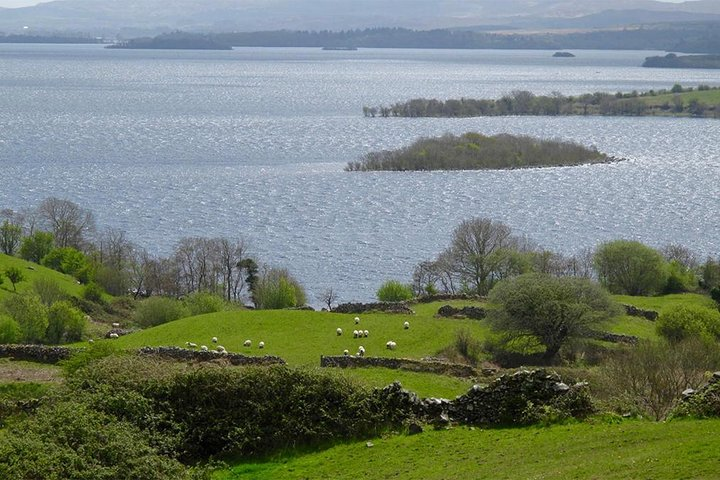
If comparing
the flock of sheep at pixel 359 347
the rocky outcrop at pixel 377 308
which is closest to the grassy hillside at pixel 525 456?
the flock of sheep at pixel 359 347

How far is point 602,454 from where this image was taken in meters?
22.7

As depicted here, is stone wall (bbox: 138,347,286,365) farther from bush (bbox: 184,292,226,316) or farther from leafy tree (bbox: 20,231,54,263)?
leafy tree (bbox: 20,231,54,263)

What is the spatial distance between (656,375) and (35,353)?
21.2 m

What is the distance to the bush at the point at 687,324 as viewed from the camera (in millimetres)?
46844

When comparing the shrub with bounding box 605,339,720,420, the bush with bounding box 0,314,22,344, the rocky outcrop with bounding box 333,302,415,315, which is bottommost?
the rocky outcrop with bounding box 333,302,415,315

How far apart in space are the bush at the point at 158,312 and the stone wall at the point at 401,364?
2173cm

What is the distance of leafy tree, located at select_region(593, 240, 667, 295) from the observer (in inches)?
2793

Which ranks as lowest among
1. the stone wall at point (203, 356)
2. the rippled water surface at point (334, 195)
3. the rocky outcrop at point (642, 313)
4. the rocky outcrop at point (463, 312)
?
the rippled water surface at point (334, 195)

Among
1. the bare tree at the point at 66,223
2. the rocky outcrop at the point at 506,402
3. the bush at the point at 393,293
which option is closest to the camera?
the rocky outcrop at the point at 506,402

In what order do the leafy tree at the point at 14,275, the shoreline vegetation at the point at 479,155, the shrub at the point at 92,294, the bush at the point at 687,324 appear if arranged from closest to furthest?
the bush at the point at 687,324, the leafy tree at the point at 14,275, the shrub at the point at 92,294, the shoreline vegetation at the point at 479,155

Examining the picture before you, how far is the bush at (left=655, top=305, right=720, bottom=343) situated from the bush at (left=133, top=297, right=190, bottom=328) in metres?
24.8

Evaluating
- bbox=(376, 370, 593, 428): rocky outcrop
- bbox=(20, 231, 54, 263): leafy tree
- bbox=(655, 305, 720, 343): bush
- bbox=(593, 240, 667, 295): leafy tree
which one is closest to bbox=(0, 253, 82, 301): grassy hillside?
bbox=(20, 231, 54, 263): leafy tree

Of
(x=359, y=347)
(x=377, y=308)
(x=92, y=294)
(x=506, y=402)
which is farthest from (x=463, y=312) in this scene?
(x=92, y=294)

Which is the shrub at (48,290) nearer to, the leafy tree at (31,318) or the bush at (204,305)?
the bush at (204,305)
